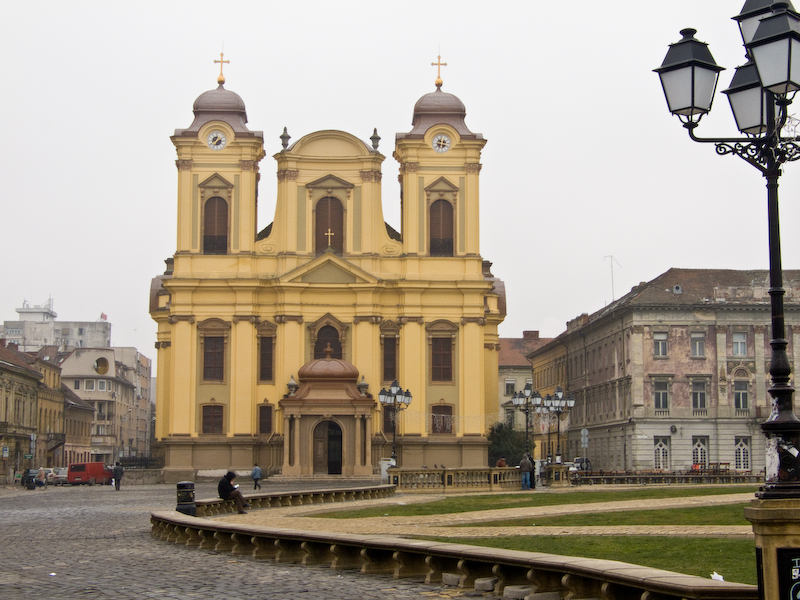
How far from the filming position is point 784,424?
29.0ft

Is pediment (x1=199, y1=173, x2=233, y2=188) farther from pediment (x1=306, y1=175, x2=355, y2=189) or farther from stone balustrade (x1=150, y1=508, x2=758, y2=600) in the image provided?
stone balustrade (x1=150, y1=508, x2=758, y2=600)

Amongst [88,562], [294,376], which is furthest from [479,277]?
[88,562]

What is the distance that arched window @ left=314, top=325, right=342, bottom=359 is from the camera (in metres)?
65.8

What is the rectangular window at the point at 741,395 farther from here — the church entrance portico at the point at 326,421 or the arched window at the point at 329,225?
the arched window at the point at 329,225

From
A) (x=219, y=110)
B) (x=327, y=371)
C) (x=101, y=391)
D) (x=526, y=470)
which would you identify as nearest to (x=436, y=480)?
(x=526, y=470)

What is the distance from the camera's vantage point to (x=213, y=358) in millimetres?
65312

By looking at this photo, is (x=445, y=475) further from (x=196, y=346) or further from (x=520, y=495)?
(x=196, y=346)

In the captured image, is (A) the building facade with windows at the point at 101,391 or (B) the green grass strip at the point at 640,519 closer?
(B) the green grass strip at the point at 640,519

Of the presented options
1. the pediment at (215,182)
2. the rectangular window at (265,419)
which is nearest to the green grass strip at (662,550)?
the rectangular window at (265,419)

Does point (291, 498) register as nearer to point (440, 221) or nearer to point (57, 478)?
point (440, 221)

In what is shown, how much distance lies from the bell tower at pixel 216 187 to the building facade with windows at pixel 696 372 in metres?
24.5

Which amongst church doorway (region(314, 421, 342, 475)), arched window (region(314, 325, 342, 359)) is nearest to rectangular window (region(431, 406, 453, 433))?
church doorway (region(314, 421, 342, 475))

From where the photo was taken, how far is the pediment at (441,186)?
66.3 m

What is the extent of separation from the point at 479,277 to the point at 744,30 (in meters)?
55.7
